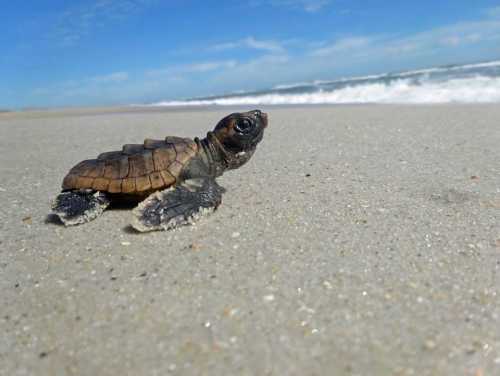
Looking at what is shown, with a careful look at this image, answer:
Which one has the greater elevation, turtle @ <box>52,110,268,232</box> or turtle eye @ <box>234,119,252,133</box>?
turtle eye @ <box>234,119,252,133</box>

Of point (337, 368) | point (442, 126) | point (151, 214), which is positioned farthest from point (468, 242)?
point (442, 126)

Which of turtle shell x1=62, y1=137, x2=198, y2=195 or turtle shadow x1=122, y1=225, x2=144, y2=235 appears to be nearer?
turtle shadow x1=122, y1=225, x2=144, y2=235

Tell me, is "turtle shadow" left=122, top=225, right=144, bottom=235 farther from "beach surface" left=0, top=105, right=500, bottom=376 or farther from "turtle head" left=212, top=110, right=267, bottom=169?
"turtle head" left=212, top=110, right=267, bottom=169

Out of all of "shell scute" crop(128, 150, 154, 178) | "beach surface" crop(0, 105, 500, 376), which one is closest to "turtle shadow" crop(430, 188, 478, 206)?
"beach surface" crop(0, 105, 500, 376)

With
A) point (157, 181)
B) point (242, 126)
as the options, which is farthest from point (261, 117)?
point (157, 181)

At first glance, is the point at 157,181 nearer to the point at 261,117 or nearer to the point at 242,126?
the point at 242,126

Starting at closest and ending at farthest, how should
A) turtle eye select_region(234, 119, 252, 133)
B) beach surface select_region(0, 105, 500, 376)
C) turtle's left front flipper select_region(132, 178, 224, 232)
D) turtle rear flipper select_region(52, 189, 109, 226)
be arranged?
beach surface select_region(0, 105, 500, 376) < turtle's left front flipper select_region(132, 178, 224, 232) < turtle rear flipper select_region(52, 189, 109, 226) < turtle eye select_region(234, 119, 252, 133)

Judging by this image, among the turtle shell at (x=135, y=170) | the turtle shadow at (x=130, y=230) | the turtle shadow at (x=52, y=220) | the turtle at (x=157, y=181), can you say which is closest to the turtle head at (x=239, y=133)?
the turtle at (x=157, y=181)
